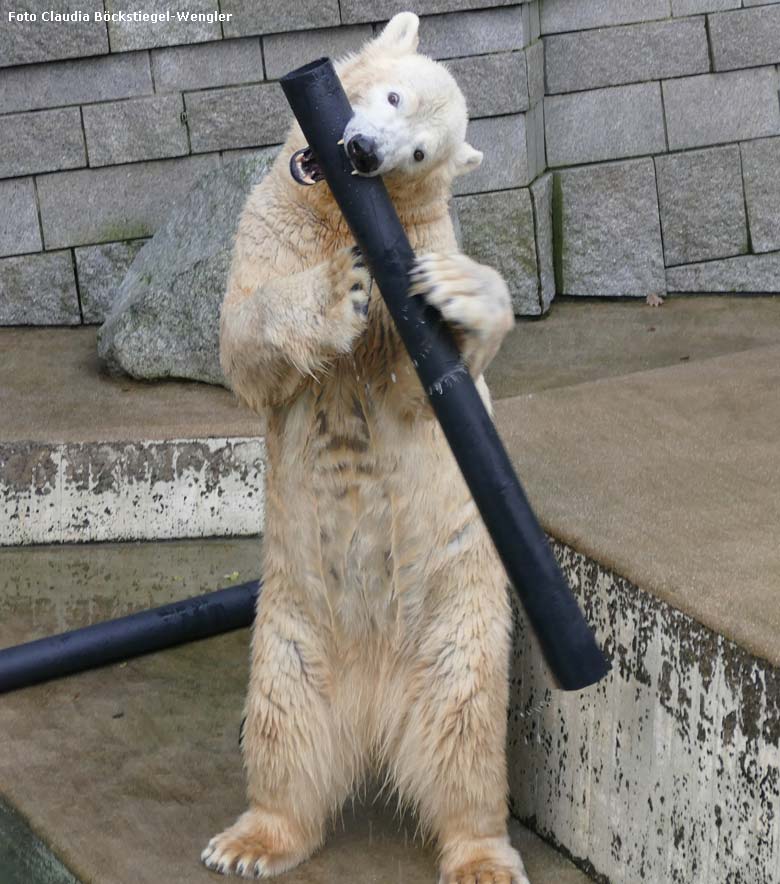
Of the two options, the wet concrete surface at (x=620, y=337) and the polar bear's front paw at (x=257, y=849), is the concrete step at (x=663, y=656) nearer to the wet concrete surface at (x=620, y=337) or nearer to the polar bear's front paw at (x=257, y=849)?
the polar bear's front paw at (x=257, y=849)

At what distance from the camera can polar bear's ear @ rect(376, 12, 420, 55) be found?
2.77 metres

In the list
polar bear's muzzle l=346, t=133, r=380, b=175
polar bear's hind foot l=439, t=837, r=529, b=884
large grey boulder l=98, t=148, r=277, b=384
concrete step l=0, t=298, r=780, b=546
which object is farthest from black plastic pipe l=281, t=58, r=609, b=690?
large grey boulder l=98, t=148, r=277, b=384

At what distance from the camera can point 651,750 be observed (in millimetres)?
2666

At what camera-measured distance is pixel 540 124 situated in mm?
6531

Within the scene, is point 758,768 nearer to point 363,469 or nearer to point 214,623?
point 363,469

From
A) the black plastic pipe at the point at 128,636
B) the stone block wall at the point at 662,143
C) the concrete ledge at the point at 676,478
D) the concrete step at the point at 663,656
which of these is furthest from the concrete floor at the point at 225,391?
the concrete step at the point at 663,656

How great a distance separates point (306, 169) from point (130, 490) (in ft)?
8.27

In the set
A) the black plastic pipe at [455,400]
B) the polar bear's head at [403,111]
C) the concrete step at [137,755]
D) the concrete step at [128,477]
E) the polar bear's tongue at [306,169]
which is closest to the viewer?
the black plastic pipe at [455,400]

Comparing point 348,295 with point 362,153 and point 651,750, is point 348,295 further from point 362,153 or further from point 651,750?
point 651,750

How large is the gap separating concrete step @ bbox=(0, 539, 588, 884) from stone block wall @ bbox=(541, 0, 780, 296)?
2.86 meters

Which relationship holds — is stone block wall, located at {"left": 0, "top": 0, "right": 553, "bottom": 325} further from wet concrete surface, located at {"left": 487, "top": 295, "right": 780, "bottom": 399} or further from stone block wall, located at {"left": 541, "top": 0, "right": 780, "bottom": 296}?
wet concrete surface, located at {"left": 487, "top": 295, "right": 780, "bottom": 399}

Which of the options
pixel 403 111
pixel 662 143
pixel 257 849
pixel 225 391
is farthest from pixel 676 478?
pixel 662 143

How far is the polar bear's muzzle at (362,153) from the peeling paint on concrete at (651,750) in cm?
102

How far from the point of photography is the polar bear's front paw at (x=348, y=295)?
2.47 meters
